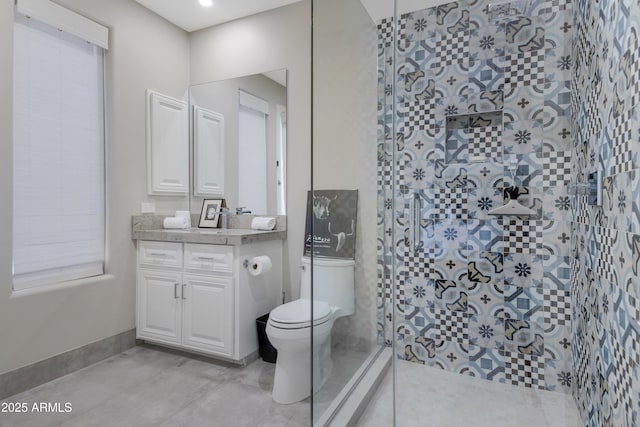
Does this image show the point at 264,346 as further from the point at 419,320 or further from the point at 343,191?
the point at 343,191

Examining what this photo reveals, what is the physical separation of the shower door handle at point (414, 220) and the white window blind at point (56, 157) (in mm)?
2169

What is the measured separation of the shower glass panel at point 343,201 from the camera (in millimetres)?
1433

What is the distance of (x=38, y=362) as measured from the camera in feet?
6.62

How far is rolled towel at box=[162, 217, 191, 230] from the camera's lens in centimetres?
274

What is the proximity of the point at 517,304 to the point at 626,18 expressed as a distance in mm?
1411

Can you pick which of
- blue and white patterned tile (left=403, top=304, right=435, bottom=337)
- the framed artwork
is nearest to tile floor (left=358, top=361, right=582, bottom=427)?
blue and white patterned tile (left=403, top=304, right=435, bottom=337)

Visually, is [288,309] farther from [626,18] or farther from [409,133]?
[626,18]

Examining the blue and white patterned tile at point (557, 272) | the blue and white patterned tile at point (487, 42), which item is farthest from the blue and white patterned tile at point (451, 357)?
the blue and white patterned tile at point (487, 42)

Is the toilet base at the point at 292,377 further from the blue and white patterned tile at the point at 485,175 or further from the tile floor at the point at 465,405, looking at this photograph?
the blue and white patterned tile at the point at 485,175

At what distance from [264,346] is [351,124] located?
63.1 inches

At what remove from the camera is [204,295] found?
2312 millimetres

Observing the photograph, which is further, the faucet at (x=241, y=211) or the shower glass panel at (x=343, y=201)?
the faucet at (x=241, y=211)

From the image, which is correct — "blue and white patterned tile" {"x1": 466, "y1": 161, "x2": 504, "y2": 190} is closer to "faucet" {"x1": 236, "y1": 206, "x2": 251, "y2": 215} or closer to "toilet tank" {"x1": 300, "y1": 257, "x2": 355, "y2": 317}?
"toilet tank" {"x1": 300, "y1": 257, "x2": 355, "y2": 317}

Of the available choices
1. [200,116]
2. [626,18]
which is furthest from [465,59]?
[200,116]
